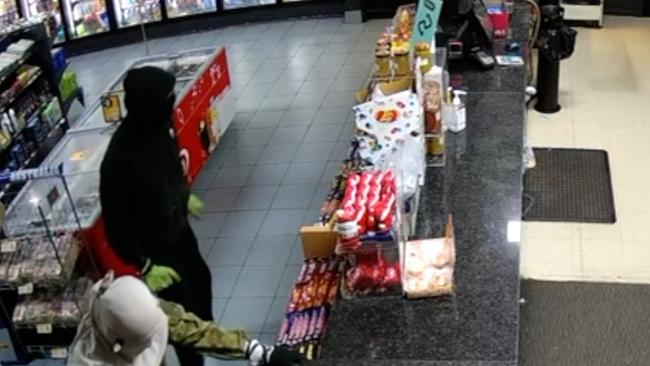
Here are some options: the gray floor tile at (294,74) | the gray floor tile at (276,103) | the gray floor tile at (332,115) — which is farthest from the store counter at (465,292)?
the gray floor tile at (294,74)

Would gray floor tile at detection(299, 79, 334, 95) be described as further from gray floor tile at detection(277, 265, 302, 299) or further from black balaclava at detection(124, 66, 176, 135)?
black balaclava at detection(124, 66, 176, 135)

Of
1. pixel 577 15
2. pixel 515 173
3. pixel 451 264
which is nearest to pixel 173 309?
pixel 451 264

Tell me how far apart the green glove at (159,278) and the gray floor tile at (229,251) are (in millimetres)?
1733

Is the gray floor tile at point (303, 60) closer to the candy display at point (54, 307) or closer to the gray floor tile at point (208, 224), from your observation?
the gray floor tile at point (208, 224)

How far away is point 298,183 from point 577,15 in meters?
4.39

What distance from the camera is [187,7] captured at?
35.5 ft

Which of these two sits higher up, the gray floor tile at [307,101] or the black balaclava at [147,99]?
the black balaclava at [147,99]

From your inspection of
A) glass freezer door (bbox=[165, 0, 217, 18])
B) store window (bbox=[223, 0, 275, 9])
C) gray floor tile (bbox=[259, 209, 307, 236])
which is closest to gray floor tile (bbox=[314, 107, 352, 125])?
gray floor tile (bbox=[259, 209, 307, 236])

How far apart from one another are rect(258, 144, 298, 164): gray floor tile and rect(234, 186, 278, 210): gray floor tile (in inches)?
18.8

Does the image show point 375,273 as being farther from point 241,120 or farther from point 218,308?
point 241,120

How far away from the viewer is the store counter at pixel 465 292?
326 cm

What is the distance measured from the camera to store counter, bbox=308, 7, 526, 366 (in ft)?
10.7

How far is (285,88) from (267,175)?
1.93m

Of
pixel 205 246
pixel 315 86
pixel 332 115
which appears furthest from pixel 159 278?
pixel 315 86
